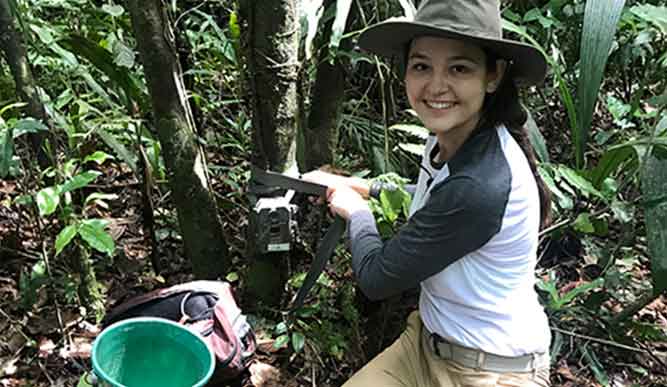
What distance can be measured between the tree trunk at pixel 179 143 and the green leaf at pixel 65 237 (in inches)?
13.0

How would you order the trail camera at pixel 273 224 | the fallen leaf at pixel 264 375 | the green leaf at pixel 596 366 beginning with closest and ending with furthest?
the trail camera at pixel 273 224 → the fallen leaf at pixel 264 375 → the green leaf at pixel 596 366

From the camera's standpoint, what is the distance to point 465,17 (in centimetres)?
123

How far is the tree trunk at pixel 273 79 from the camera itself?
1.68m

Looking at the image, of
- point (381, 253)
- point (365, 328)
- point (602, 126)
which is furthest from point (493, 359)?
point (602, 126)

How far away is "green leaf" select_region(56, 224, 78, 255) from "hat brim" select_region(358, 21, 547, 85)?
0.90 metres

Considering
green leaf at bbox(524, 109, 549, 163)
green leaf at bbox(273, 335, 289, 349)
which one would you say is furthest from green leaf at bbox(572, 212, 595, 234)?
green leaf at bbox(273, 335, 289, 349)

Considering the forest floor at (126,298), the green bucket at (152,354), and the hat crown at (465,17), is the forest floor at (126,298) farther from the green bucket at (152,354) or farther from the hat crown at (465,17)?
the hat crown at (465,17)

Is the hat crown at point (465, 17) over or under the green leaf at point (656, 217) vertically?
over

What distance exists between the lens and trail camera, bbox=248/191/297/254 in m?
1.77

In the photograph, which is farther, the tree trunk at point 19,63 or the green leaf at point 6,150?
the tree trunk at point 19,63

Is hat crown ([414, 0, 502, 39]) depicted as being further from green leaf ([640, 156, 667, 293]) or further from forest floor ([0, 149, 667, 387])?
forest floor ([0, 149, 667, 387])

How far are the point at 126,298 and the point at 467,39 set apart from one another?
55.0 inches

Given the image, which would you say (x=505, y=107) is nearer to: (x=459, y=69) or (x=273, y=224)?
(x=459, y=69)

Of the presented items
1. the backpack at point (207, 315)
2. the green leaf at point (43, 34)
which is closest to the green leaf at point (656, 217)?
the backpack at point (207, 315)
